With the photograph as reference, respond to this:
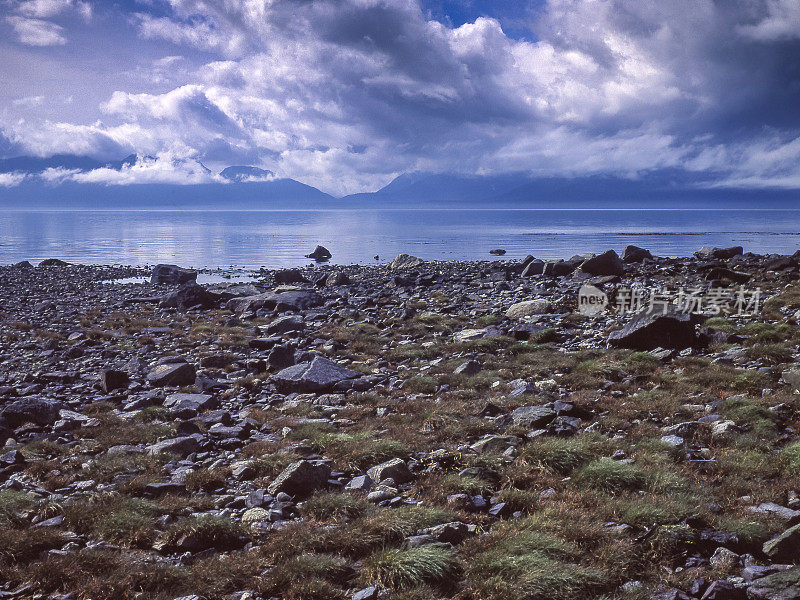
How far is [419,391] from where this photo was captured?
1349cm

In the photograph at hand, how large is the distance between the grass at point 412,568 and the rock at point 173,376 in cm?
1034

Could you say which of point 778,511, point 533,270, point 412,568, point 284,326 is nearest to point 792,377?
point 778,511

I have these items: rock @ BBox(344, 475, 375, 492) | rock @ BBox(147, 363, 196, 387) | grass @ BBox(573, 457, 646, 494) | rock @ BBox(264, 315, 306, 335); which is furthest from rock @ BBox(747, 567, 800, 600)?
rock @ BBox(264, 315, 306, 335)

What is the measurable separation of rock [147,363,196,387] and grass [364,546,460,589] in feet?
33.9

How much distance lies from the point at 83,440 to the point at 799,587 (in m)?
11.1

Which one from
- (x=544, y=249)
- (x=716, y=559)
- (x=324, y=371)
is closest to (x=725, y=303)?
(x=324, y=371)

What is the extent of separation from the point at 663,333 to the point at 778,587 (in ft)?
37.2

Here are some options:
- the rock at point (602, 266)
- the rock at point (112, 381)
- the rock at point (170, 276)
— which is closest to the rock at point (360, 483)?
the rock at point (112, 381)

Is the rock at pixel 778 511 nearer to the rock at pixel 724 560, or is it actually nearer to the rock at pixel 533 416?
the rock at pixel 724 560

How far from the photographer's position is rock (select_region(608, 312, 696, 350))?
15.6m

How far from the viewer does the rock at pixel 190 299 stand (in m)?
30.1

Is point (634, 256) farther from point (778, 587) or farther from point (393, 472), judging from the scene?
point (778, 587)

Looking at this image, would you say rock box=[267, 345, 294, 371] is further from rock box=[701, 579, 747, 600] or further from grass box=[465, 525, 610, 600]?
rock box=[701, 579, 747, 600]

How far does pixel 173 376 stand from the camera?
14.8 meters
